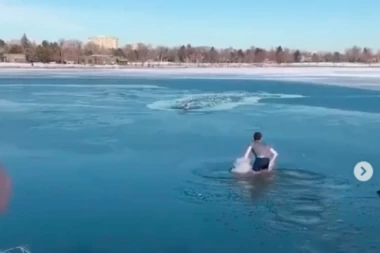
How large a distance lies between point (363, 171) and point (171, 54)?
8783 cm

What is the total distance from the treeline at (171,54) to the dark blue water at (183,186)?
69.2m

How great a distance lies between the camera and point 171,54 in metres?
94.5

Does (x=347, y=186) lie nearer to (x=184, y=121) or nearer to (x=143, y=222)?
(x=143, y=222)

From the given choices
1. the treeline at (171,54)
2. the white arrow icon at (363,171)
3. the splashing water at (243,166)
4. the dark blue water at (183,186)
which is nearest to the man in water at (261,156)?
the splashing water at (243,166)

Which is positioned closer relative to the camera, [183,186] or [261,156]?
[183,186]

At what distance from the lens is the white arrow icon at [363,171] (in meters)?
7.57

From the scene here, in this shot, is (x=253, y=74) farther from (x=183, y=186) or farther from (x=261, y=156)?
(x=183, y=186)

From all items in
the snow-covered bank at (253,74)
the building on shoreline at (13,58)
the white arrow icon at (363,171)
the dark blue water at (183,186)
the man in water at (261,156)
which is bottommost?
the building on shoreline at (13,58)

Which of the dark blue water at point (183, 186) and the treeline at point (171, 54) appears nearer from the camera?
the dark blue water at point (183, 186)

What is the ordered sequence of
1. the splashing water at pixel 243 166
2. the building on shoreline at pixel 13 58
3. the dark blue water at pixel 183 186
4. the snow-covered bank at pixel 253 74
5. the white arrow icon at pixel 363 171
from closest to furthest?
the dark blue water at pixel 183 186, the white arrow icon at pixel 363 171, the splashing water at pixel 243 166, the snow-covered bank at pixel 253 74, the building on shoreline at pixel 13 58

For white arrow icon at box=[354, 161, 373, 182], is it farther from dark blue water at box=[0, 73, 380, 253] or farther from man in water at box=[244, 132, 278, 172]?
man in water at box=[244, 132, 278, 172]

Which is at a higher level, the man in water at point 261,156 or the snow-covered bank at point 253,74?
the man in water at point 261,156

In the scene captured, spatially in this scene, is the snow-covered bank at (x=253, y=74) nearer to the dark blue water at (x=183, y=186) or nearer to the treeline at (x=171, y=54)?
the dark blue water at (x=183, y=186)

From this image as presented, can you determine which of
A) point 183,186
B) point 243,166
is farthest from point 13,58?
point 183,186
